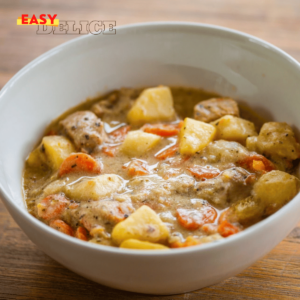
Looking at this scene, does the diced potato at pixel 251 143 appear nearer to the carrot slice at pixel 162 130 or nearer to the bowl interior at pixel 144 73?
the bowl interior at pixel 144 73

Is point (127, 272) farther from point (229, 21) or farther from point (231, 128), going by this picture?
point (229, 21)

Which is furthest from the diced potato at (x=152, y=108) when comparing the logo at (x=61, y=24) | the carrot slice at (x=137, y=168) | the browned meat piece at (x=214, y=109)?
the logo at (x=61, y=24)

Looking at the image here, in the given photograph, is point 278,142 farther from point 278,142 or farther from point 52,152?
point 52,152

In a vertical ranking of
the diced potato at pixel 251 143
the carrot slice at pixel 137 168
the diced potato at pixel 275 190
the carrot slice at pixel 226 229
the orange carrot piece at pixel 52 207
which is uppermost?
the diced potato at pixel 251 143

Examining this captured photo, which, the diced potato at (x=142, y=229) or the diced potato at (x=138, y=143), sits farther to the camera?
the diced potato at (x=138, y=143)

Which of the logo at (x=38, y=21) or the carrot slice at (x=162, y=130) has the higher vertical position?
the logo at (x=38, y=21)

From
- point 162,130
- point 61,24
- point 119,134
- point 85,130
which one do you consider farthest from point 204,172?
point 61,24

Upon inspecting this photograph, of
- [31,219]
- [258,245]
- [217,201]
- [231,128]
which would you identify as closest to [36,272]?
[31,219]
